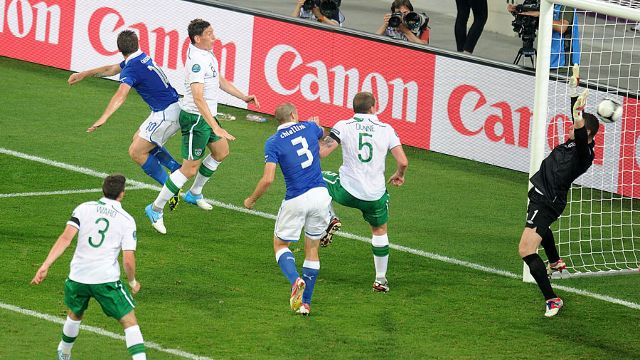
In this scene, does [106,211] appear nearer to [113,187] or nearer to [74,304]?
[113,187]

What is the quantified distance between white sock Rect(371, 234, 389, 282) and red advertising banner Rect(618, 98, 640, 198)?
4820 mm

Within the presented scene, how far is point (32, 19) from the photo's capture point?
22250mm

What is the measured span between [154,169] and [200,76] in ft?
4.65

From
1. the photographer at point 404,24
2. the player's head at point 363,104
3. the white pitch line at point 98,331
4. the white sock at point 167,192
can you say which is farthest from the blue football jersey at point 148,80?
the photographer at point 404,24

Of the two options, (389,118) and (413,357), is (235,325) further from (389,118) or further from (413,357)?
(389,118)

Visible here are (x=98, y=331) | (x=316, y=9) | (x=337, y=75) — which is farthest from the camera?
(x=316, y=9)

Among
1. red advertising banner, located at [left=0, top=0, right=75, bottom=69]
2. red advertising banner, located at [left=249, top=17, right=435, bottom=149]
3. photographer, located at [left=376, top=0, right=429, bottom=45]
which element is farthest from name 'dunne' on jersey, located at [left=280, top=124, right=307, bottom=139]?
red advertising banner, located at [left=0, top=0, right=75, bottom=69]

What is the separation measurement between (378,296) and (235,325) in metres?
1.76

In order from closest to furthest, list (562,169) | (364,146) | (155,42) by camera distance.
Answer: (562,169) → (364,146) → (155,42)

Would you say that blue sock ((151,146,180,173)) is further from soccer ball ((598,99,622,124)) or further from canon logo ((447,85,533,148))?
soccer ball ((598,99,622,124))

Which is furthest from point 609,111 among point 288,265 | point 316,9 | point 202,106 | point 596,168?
point 316,9

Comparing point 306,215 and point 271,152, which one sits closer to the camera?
point 271,152

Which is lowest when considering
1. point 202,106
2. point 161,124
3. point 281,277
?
point 281,277

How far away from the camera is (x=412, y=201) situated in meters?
16.7
